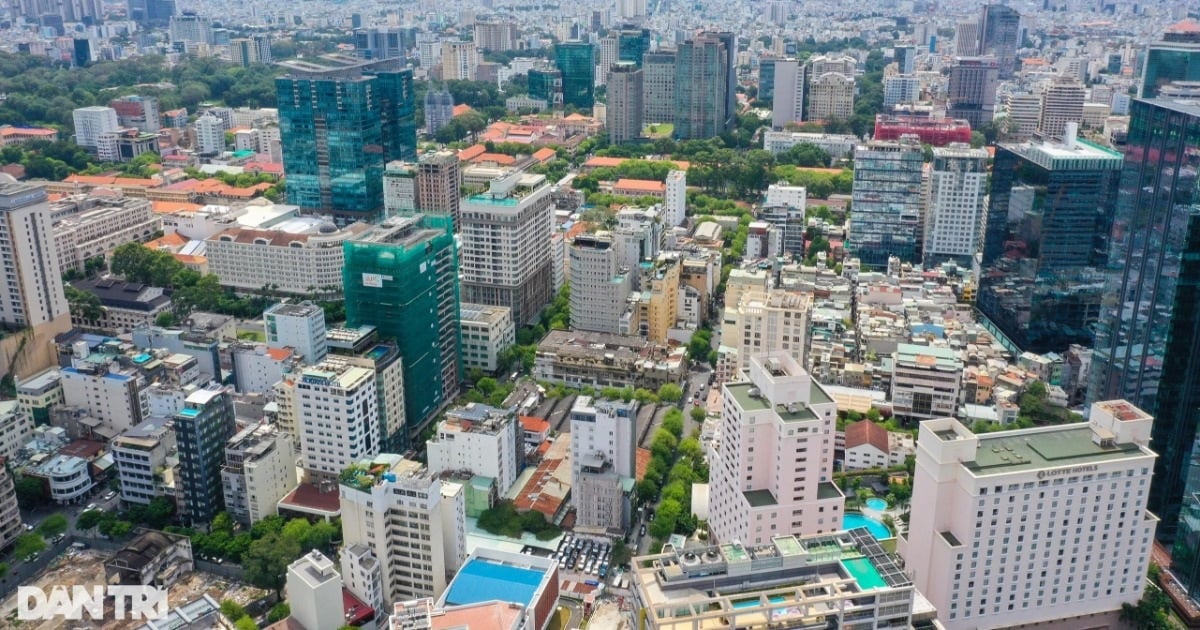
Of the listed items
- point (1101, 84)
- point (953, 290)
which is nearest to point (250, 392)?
point (953, 290)

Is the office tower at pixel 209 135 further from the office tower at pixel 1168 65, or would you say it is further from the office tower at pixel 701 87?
the office tower at pixel 1168 65

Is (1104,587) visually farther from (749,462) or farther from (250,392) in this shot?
(250,392)

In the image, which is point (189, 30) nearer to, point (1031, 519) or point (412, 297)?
point (412, 297)

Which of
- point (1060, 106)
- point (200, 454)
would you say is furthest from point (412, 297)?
point (1060, 106)

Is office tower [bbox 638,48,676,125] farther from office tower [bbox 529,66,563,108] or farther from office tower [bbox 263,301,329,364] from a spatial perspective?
office tower [bbox 263,301,329,364]

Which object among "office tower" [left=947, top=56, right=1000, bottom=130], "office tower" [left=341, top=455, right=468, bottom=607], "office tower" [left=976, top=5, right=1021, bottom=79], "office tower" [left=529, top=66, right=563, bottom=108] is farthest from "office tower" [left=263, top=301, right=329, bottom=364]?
"office tower" [left=976, top=5, right=1021, bottom=79]
